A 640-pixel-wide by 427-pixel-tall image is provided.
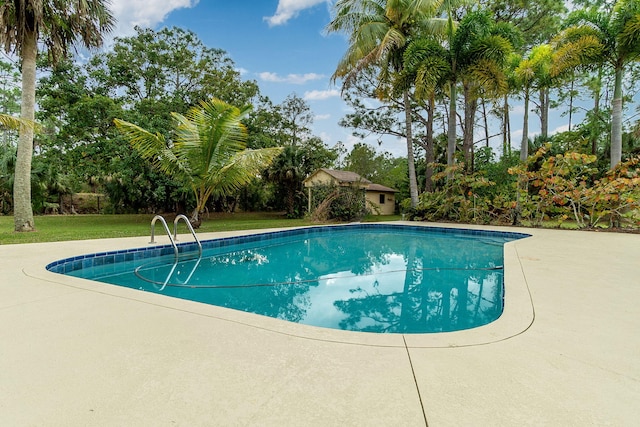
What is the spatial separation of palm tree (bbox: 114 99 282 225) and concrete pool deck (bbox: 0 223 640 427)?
7129 mm

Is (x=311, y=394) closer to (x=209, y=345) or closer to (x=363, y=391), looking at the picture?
(x=363, y=391)

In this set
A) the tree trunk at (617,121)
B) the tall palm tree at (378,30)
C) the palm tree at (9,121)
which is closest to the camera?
the palm tree at (9,121)

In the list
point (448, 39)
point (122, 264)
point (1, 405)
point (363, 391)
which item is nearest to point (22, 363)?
point (1, 405)

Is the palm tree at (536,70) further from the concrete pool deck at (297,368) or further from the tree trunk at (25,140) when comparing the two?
the tree trunk at (25,140)

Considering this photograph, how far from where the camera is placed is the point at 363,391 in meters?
1.67

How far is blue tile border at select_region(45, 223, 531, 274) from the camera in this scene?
5.46 metres

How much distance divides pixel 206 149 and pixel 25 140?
15.1ft

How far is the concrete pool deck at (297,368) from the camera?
1484 mm

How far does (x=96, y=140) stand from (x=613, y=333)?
54.5ft

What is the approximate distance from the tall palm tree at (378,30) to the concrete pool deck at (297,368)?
1343 cm

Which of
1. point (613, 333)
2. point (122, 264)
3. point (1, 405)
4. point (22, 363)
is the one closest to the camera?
point (1, 405)

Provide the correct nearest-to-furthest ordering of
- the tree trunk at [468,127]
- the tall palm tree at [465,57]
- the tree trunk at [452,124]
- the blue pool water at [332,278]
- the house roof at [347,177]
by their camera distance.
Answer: the blue pool water at [332,278] → the tall palm tree at [465,57] → the tree trunk at [452,124] → the tree trunk at [468,127] → the house roof at [347,177]

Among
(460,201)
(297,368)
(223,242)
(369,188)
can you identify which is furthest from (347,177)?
(297,368)

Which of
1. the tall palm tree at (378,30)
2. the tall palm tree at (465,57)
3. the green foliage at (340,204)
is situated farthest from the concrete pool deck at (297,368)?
the tall palm tree at (378,30)
